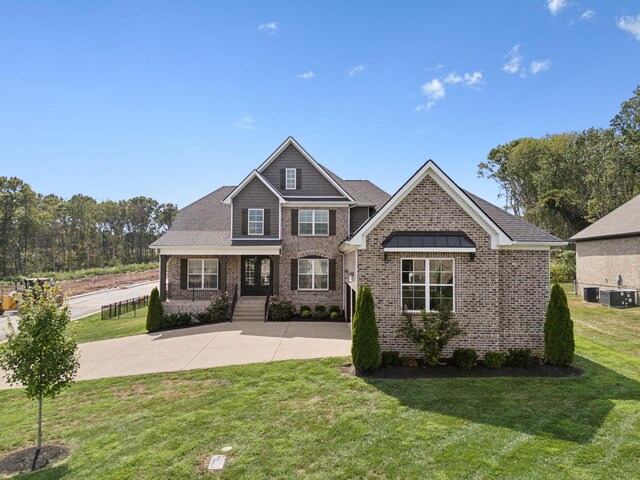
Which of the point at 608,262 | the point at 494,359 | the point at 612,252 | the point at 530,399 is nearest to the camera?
the point at 530,399

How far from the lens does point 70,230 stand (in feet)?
265

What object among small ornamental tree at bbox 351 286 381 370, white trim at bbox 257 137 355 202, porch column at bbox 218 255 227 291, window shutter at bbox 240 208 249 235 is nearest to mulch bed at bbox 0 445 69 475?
small ornamental tree at bbox 351 286 381 370

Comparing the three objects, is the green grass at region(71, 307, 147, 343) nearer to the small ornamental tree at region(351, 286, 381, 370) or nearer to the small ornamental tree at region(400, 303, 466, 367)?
the small ornamental tree at region(351, 286, 381, 370)

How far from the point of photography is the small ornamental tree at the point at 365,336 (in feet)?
33.8

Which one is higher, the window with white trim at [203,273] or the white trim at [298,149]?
the white trim at [298,149]

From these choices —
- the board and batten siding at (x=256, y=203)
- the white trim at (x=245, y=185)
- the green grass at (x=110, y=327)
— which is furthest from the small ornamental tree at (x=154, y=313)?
the white trim at (x=245, y=185)

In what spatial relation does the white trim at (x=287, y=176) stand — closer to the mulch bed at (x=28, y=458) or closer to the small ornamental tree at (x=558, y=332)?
the small ornamental tree at (x=558, y=332)

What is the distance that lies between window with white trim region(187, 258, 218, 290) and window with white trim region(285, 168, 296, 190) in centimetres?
613

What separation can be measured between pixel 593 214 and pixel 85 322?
156 feet

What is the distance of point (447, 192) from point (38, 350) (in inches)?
453

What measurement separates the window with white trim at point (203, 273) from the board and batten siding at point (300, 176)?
5.91m

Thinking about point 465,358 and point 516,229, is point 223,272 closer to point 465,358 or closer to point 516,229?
point 465,358

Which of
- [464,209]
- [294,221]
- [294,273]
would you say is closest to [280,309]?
[294,273]

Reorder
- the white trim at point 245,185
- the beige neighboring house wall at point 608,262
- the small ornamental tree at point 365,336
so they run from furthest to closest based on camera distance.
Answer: the beige neighboring house wall at point 608,262 → the white trim at point 245,185 → the small ornamental tree at point 365,336
